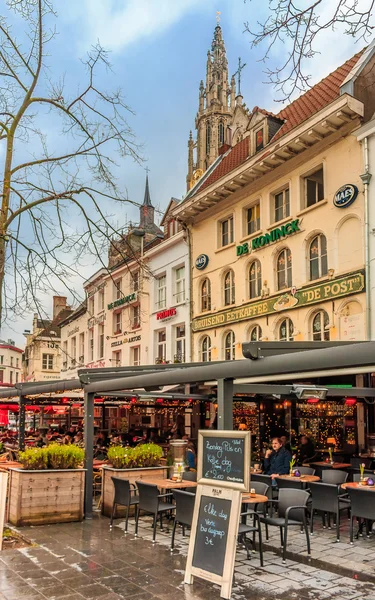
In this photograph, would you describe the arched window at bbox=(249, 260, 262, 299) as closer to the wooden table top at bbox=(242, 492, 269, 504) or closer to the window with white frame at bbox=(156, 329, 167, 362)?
the window with white frame at bbox=(156, 329, 167, 362)

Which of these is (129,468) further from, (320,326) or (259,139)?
(259,139)

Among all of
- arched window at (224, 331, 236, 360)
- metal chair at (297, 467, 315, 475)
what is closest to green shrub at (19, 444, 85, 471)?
metal chair at (297, 467, 315, 475)

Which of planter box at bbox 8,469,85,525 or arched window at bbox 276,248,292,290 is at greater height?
arched window at bbox 276,248,292,290

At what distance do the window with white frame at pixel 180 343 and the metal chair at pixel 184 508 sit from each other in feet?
49.4

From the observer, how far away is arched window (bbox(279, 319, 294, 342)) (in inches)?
707

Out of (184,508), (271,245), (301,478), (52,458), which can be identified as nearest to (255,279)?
(271,245)

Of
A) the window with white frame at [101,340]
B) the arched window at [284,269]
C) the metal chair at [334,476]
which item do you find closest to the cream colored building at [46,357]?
the window with white frame at [101,340]

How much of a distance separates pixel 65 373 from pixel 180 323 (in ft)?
54.1

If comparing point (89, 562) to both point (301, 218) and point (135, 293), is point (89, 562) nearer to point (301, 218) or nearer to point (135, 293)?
point (301, 218)

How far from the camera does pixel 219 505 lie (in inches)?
263

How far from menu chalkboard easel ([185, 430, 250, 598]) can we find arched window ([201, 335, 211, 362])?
15047 mm

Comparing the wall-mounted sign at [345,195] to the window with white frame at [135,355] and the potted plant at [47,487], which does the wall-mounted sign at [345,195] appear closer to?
the potted plant at [47,487]

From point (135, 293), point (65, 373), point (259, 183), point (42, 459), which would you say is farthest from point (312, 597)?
point (65, 373)

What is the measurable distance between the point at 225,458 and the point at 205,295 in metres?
16.0
